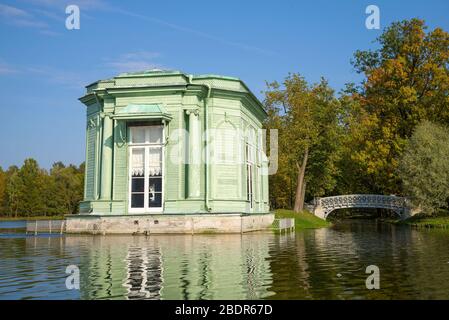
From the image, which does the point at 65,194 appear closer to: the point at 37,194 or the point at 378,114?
the point at 37,194

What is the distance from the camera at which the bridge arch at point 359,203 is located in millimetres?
49781

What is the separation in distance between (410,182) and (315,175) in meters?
11.6

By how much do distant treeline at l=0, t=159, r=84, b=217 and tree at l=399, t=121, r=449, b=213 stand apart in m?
65.5

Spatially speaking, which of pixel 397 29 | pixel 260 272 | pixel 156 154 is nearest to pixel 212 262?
pixel 260 272

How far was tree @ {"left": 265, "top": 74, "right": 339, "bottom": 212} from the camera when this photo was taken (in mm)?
42719

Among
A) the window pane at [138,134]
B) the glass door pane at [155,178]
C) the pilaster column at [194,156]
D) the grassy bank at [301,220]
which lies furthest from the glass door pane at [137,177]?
the grassy bank at [301,220]

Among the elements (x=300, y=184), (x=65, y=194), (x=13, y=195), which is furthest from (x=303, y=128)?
(x=13, y=195)

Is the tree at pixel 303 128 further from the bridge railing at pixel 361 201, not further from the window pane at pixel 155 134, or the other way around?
the window pane at pixel 155 134

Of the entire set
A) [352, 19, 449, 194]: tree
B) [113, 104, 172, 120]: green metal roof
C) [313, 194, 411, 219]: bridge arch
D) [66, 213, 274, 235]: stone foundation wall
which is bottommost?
[66, 213, 274, 235]: stone foundation wall

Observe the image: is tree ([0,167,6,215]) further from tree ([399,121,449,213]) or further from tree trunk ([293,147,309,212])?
tree ([399,121,449,213])

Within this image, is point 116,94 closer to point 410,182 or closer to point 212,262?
point 212,262

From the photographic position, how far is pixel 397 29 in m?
47.3

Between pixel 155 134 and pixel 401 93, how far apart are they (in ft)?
90.8

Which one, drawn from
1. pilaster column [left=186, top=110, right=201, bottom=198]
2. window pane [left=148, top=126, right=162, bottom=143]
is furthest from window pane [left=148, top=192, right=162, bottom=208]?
window pane [left=148, top=126, right=162, bottom=143]
